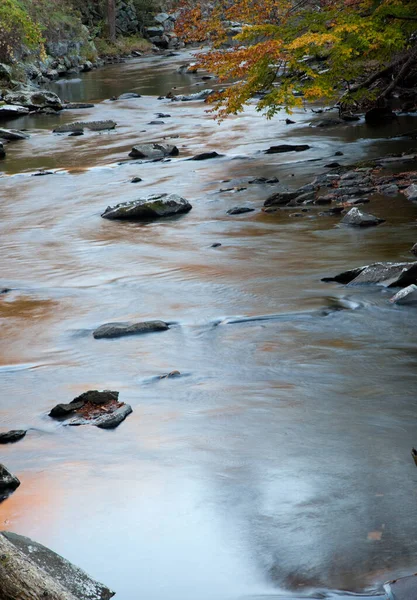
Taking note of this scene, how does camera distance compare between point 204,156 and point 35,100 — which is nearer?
point 204,156

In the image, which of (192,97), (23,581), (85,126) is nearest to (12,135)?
(85,126)

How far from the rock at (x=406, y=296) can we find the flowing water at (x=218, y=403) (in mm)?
127

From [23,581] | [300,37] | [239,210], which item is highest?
[300,37]

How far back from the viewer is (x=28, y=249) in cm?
1108

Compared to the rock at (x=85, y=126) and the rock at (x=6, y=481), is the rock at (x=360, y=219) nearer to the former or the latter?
the rock at (x=6, y=481)

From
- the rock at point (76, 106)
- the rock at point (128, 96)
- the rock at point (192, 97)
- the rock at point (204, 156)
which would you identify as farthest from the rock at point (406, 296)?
the rock at point (128, 96)

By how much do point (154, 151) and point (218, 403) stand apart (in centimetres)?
1368

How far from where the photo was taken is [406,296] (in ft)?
22.7

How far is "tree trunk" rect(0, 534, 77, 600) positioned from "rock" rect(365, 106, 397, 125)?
1787 centimetres

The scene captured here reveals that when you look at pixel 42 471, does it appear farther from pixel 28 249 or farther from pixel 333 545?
pixel 28 249

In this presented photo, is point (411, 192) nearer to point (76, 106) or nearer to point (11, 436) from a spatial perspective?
point (11, 436)

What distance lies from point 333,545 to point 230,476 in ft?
2.79

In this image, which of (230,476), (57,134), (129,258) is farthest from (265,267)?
(57,134)

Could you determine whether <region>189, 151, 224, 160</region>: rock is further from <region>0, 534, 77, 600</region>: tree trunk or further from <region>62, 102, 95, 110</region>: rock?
<region>0, 534, 77, 600</region>: tree trunk
